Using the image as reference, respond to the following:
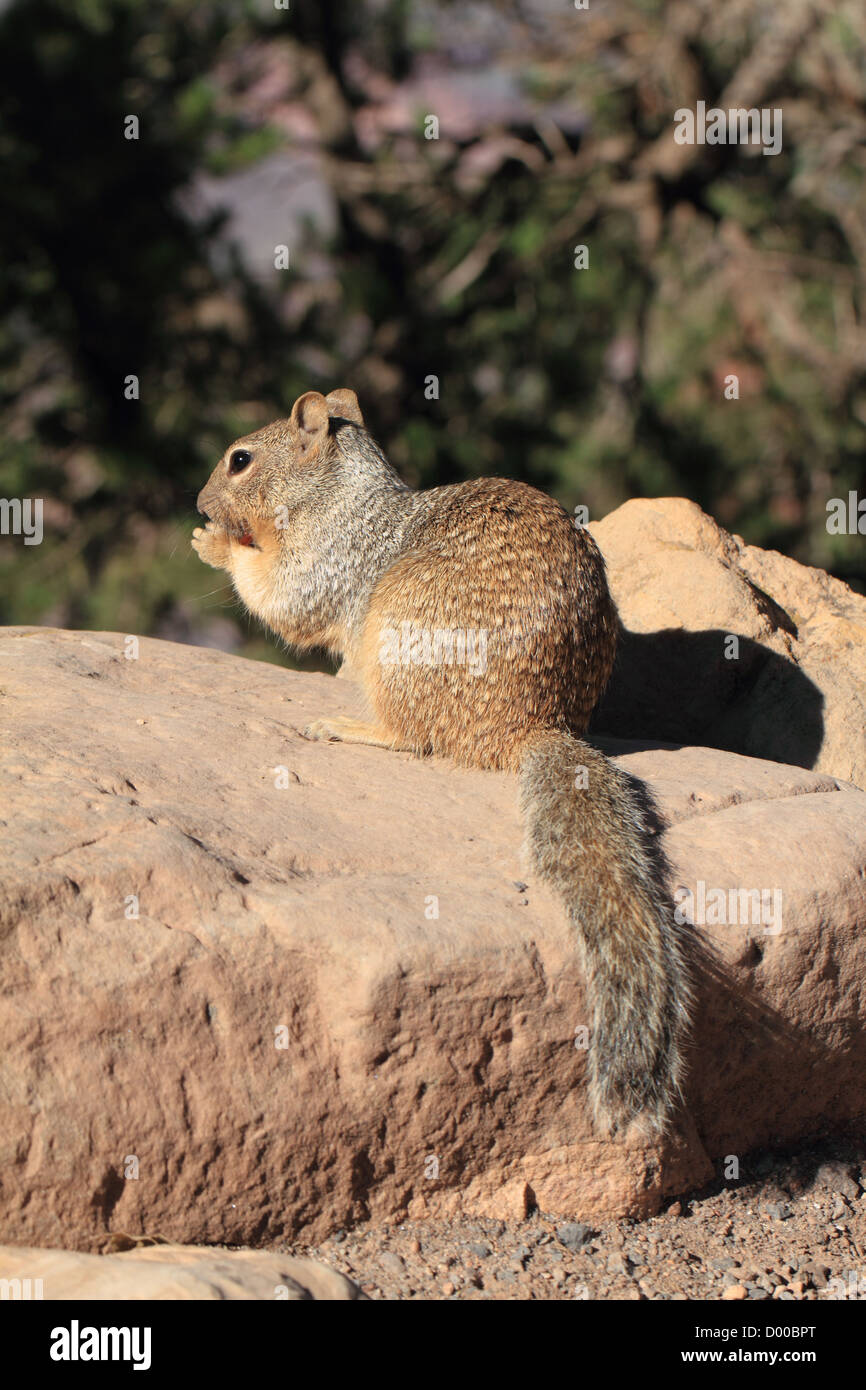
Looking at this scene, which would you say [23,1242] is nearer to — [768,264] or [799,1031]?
[799,1031]

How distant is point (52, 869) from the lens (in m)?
3.32

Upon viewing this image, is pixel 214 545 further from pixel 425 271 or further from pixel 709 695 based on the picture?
pixel 425 271

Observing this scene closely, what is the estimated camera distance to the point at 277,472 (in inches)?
230

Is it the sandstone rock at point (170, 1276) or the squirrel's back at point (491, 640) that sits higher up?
the squirrel's back at point (491, 640)

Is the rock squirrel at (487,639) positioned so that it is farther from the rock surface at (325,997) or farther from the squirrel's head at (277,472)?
the rock surface at (325,997)

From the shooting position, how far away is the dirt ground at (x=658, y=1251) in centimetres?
333

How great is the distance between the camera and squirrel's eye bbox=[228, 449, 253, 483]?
19.5 feet

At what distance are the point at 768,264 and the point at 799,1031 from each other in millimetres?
8316

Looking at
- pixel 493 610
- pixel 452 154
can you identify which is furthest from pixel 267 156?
pixel 493 610

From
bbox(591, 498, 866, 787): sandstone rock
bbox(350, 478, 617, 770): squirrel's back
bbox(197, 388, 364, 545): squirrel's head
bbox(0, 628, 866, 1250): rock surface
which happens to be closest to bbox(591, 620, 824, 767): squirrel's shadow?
bbox(591, 498, 866, 787): sandstone rock

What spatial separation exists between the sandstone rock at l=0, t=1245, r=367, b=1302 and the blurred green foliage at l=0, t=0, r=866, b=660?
556cm

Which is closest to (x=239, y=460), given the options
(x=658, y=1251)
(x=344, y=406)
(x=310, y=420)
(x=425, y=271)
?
(x=310, y=420)

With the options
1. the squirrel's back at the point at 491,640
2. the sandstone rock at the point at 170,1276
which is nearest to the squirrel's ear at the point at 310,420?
the squirrel's back at the point at 491,640

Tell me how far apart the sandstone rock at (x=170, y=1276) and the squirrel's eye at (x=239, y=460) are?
368cm
